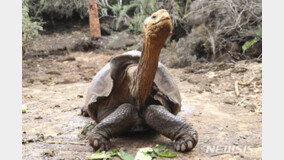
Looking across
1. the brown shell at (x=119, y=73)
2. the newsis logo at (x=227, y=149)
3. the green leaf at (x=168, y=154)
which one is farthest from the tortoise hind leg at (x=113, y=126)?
the newsis logo at (x=227, y=149)

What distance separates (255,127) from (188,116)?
0.80 metres

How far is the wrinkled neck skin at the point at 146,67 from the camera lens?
1.79 metres

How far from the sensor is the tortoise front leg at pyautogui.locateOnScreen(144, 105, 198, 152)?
2.03 meters

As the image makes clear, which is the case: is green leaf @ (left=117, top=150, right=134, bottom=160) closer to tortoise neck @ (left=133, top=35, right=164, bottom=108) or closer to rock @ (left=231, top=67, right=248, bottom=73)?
tortoise neck @ (left=133, top=35, right=164, bottom=108)

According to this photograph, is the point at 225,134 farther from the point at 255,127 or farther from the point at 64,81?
the point at 64,81

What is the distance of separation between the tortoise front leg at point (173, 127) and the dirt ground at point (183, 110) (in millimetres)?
87

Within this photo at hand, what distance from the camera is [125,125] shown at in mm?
2244

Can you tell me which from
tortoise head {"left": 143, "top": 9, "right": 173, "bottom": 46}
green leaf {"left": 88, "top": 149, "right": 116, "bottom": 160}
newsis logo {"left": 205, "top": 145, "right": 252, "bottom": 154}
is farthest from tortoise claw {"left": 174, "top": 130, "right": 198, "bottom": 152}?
tortoise head {"left": 143, "top": 9, "right": 173, "bottom": 46}

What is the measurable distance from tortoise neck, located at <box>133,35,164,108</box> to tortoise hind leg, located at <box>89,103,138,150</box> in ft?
0.38

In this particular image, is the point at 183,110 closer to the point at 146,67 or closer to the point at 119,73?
the point at 119,73

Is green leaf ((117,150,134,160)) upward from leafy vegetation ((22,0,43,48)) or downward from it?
downward

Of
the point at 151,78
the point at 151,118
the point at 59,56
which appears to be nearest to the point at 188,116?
the point at 151,118

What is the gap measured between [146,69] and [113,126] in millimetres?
587

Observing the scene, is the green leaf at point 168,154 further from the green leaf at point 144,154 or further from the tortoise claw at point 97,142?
the tortoise claw at point 97,142
